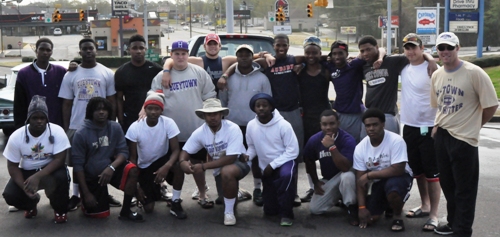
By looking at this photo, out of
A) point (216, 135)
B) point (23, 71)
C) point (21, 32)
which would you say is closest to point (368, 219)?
point (216, 135)

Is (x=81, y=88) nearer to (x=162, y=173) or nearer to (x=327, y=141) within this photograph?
(x=162, y=173)

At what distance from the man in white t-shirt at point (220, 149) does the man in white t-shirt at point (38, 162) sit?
134 cm

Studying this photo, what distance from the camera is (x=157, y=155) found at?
7156 mm

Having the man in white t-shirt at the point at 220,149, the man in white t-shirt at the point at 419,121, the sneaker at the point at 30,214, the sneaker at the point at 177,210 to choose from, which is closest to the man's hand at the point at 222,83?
the man in white t-shirt at the point at 220,149

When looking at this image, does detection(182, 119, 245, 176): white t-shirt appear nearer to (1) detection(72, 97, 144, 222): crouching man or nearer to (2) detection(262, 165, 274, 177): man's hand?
(2) detection(262, 165, 274, 177): man's hand

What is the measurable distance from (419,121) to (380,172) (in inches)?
29.3

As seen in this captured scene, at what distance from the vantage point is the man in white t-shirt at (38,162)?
6.66m

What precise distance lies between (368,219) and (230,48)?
182 inches

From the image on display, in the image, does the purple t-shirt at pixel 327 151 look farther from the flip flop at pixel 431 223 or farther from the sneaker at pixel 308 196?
the flip flop at pixel 431 223

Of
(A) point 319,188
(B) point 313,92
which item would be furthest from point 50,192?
(B) point 313,92

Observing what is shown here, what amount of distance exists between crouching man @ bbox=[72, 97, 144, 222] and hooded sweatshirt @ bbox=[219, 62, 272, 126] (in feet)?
4.90

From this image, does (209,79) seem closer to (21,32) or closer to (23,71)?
(23,71)

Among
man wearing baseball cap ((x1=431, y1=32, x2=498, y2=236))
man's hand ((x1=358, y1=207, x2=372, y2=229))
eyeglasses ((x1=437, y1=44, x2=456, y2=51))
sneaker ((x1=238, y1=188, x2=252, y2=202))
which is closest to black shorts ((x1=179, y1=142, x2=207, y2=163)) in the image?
sneaker ((x1=238, y1=188, x2=252, y2=202))

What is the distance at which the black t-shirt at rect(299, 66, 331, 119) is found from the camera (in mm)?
7629
